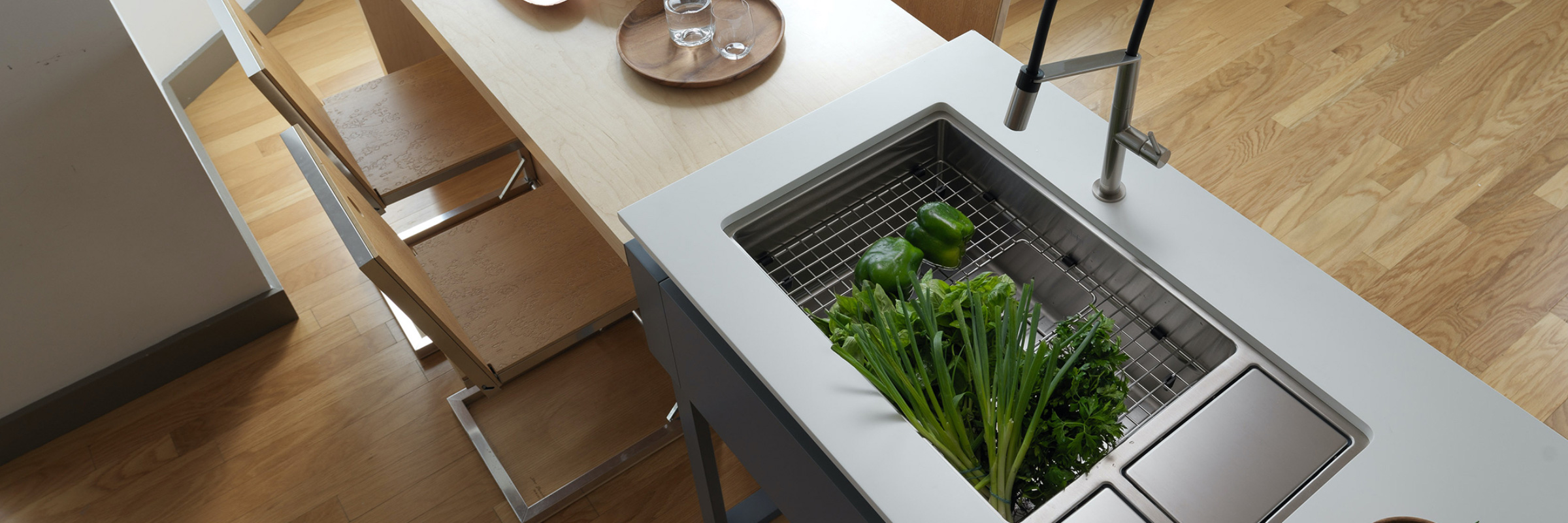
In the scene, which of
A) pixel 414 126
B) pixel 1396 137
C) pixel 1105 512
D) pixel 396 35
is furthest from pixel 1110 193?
pixel 1396 137

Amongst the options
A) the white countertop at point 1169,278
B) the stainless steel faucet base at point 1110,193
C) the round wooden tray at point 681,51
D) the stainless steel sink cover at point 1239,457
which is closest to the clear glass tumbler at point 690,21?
the round wooden tray at point 681,51

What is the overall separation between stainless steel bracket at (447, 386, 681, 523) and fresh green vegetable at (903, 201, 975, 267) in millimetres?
959

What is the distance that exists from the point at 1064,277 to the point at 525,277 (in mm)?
951

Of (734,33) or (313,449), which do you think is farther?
(313,449)

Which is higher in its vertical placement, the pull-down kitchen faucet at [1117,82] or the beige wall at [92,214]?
the pull-down kitchen faucet at [1117,82]

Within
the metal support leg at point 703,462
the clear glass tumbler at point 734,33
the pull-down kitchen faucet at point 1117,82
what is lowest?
the metal support leg at point 703,462

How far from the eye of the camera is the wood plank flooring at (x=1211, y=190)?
187cm

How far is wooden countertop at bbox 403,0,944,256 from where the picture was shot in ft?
4.17

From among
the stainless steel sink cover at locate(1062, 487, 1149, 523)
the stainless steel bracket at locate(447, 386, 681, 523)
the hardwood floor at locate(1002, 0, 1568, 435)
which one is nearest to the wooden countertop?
the stainless steel sink cover at locate(1062, 487, 1149, 523)

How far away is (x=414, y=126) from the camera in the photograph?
183cm

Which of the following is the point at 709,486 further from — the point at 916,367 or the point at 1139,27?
the point at 1139,27

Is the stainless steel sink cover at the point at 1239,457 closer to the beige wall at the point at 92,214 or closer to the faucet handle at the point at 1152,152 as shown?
the faucet handle at the point at 1152,152

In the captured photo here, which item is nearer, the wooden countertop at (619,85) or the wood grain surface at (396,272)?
the wood grain surface at (396,272)

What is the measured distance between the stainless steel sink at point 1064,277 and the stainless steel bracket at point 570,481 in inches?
33.2
